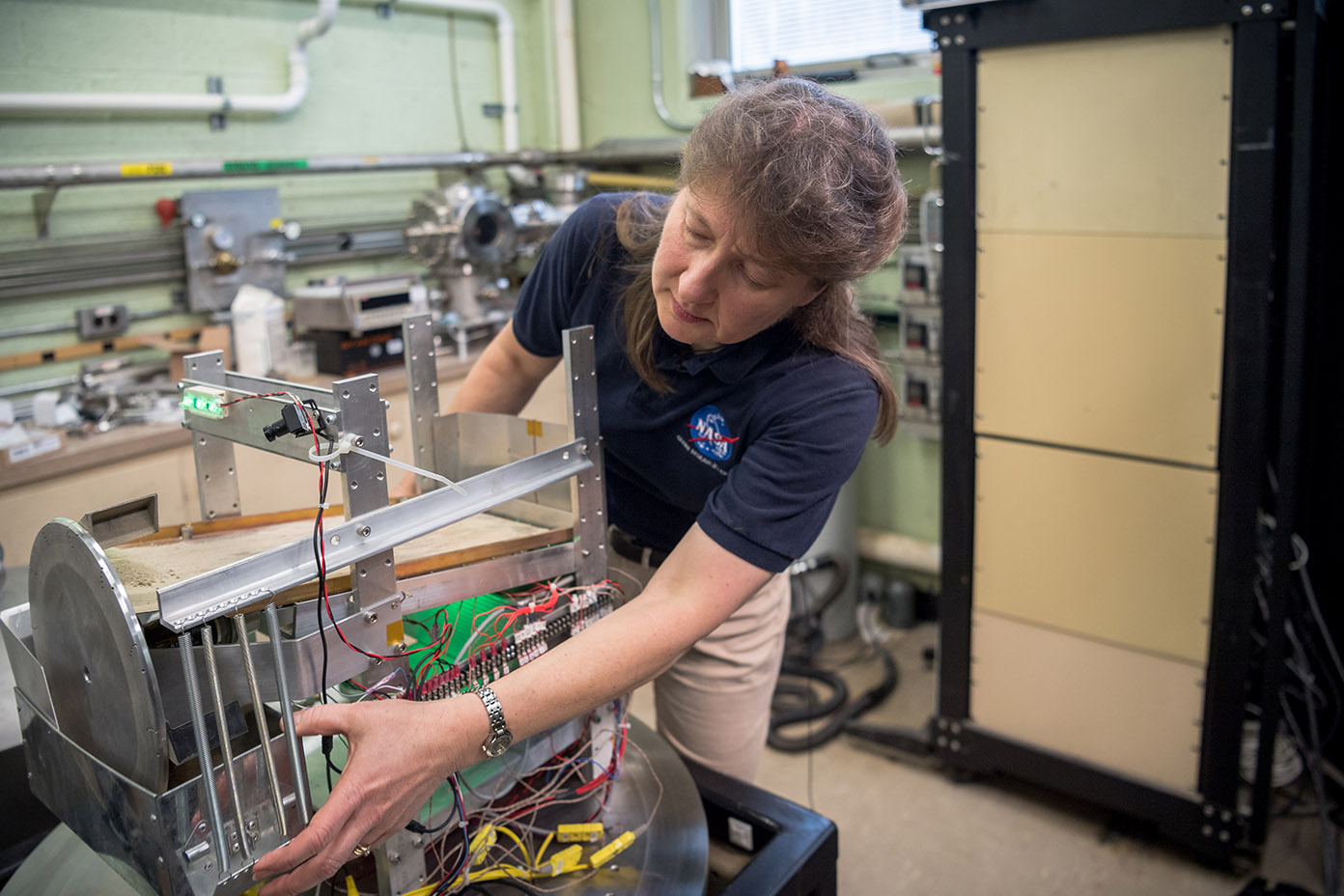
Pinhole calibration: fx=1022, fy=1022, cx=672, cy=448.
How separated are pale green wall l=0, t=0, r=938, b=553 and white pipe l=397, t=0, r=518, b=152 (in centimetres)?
5

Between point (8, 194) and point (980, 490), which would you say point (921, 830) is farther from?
point (8, 194)

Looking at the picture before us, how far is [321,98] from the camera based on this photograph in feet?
9.52

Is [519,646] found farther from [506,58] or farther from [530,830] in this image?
[506,58]

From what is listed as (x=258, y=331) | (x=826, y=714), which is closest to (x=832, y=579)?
(x=826, y=714)

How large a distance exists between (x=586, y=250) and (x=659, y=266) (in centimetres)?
26

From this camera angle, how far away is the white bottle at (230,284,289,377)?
2.52m

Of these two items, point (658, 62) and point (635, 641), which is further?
point (658, 62)

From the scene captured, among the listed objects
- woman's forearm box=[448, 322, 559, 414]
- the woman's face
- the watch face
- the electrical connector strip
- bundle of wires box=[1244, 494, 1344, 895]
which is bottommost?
bundle of wires box=[1244, 494, 1344, 895]

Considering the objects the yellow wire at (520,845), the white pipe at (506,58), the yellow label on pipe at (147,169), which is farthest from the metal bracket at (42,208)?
the yellow wire at (520,845)

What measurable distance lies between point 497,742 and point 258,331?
1.94m

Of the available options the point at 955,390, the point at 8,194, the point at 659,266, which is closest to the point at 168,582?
the point at 659,266

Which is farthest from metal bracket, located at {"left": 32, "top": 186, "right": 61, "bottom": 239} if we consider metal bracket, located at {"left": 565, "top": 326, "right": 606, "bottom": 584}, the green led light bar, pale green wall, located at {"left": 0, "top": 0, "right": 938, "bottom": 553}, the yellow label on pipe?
metal bracket, located at {"left": 565, "top": 326, "right": 606, "bottom": 584}

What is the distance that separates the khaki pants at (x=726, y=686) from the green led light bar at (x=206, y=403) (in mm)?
573

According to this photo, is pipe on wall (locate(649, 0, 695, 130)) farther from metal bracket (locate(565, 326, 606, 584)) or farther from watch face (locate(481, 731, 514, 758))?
watch face (locate(481, 731, 514, 758))
